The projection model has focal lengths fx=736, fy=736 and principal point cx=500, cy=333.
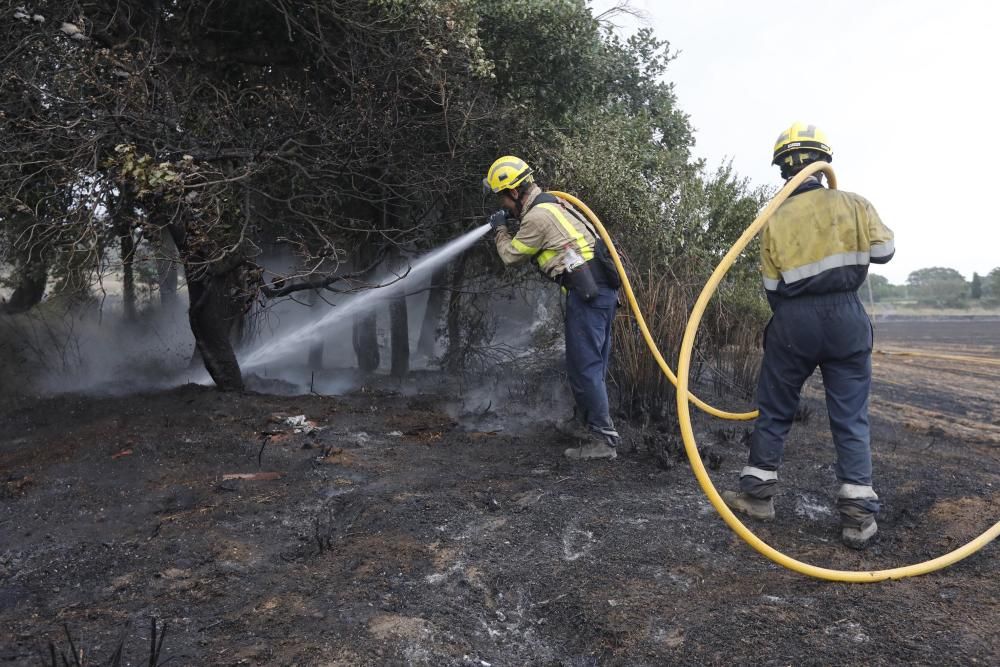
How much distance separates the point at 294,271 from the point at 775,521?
469cm

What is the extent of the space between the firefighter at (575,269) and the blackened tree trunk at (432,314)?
3.54 m

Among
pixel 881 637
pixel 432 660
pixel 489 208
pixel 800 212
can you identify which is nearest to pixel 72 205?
pixel 489 208

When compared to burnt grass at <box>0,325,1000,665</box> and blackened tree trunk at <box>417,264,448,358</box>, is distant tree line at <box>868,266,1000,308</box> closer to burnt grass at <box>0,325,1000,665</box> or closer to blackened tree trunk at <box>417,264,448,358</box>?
blackened tree trunk at <box>417,264,448,358</box>

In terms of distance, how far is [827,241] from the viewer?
349 cm

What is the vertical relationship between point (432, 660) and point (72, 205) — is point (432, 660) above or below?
below

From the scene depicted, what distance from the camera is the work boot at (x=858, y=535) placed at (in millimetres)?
3426

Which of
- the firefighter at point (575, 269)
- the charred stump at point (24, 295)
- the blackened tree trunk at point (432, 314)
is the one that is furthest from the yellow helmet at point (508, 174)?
the charred stump at point (24, 295)

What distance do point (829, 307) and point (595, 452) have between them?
196cm

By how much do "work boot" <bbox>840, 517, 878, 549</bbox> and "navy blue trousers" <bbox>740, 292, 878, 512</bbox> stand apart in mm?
97

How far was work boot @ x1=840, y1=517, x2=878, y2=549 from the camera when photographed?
3426 millimetres

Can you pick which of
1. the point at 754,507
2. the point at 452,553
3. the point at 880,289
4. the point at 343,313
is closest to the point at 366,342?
the point at 343,313

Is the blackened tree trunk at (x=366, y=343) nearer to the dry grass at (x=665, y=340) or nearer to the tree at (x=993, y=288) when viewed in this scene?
the dry grass at (x=665, y=340)

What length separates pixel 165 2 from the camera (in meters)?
6.53

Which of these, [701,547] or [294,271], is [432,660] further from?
[294,271]
